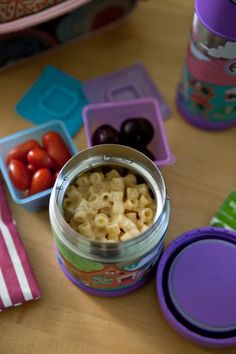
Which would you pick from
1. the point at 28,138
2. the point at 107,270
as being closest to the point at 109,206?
the point at 107,270

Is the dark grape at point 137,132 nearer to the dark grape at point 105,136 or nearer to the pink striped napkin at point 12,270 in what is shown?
the dark grape at point 105,136

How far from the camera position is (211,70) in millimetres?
582

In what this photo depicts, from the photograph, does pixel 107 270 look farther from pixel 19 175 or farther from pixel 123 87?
pixel 123 87

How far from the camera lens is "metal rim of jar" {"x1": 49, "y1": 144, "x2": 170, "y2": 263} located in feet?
1.52

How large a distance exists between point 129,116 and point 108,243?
25cm

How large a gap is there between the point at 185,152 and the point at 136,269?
20 cm

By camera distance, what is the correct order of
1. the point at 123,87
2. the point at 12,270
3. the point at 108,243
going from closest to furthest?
the point at 108,243 < the point at 12,270 < the point at 123,87

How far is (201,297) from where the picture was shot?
1.75 ft

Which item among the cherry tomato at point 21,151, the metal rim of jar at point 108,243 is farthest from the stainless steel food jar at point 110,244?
the cherry tomato at point 21,151

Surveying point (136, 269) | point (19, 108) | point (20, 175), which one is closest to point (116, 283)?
point (136, 269)

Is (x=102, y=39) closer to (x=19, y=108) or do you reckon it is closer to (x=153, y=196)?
(x=19, y=108)

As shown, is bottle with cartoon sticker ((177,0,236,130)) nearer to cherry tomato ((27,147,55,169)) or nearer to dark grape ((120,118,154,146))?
dark grape ((120,118,154,146))

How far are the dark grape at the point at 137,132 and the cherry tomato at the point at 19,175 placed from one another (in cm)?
12

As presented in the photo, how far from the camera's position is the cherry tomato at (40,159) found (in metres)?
0.60
